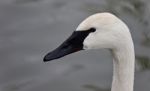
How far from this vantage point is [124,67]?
3793 mm

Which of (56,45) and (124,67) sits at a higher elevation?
(56,45)

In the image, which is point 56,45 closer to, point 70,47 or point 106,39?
point 70,47

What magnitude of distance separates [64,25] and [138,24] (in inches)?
34.3

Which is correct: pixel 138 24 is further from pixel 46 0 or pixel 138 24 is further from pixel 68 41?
pixel 68 41

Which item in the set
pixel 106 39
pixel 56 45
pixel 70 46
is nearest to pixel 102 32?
pixel 106 39

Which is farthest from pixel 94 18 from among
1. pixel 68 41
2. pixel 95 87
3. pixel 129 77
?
pixel 95 87

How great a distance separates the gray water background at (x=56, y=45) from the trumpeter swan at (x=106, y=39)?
224 centimetres

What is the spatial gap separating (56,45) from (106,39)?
113 inches

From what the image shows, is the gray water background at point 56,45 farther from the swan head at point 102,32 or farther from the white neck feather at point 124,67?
the swan head at point 102,32

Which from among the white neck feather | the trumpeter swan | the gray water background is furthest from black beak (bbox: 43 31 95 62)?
the gray water background

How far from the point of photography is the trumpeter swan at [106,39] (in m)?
3.56

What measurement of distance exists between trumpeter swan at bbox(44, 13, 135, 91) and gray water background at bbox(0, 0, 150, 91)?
224cm

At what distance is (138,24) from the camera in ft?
22.4

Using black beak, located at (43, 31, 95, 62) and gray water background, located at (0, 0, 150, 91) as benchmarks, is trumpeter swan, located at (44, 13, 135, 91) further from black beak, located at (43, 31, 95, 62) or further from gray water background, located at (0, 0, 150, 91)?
gray water background, located at (0, 0, 150, 91)
